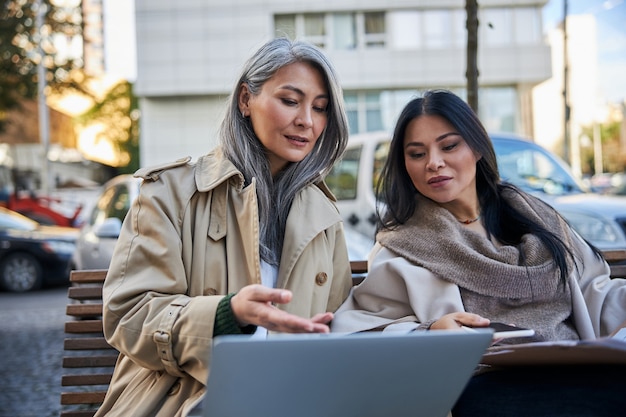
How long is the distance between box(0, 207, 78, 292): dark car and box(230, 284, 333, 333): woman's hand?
11.8 meters

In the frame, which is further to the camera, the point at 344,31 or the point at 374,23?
the point at 374,23

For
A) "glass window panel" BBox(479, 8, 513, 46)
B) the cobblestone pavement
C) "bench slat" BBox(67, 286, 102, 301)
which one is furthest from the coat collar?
"glass window panel" BBox(479, 8, 513, 46)

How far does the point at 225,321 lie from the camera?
2.17m

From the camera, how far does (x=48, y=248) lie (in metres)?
13.3

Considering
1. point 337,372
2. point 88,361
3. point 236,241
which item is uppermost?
point 236,241

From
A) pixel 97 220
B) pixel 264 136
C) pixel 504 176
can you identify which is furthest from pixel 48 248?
pixel 264 136

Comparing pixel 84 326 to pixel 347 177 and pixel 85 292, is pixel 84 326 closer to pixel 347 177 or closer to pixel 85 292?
pixel 85 292

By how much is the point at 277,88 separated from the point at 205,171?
0.40 meters

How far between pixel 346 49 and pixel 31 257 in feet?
69.5

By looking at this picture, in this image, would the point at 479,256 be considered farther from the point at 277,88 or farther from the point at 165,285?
the point at 165,285

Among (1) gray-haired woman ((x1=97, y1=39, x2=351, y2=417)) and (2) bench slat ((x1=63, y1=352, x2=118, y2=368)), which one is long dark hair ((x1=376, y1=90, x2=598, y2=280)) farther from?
(2) bench slat ((x1=63, y1=352, x2=118, y2=368))

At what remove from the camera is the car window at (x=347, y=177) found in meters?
7.36

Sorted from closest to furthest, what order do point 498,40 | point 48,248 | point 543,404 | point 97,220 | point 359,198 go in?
point 543,404 < point 359,198 < point 97,220 < point 48,248 < point 498,40

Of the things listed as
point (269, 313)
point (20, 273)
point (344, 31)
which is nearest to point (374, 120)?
point (344, 31)
